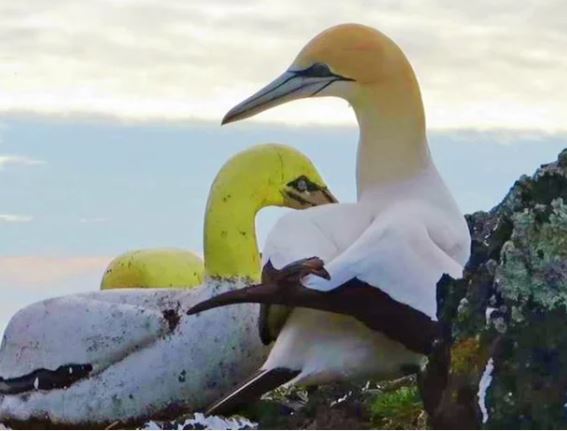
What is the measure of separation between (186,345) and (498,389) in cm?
409

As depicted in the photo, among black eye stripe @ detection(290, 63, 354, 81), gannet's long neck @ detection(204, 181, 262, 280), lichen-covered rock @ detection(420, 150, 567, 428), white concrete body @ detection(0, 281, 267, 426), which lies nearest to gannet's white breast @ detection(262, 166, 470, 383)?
black eye stripe @ detection(290, 63, 354, 81)

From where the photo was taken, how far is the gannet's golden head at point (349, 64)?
7.47 meters

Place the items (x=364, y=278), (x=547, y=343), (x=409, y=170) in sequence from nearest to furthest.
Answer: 1. (x=547, y=343)
2. (x=364, y=278)
3. (x=409, y=170)

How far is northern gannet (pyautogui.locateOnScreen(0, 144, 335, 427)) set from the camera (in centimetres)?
802

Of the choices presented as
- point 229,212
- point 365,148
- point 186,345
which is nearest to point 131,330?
point 186,345

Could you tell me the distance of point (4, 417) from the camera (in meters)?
8.48

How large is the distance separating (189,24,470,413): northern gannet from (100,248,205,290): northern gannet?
1.92 metres

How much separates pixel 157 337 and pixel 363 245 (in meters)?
1.90

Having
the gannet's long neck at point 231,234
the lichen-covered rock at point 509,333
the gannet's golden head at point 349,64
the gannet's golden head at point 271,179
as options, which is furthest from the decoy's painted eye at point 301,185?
the lichen-covered rock at point 509,333

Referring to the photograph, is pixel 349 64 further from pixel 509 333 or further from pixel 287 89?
pixel 509 333

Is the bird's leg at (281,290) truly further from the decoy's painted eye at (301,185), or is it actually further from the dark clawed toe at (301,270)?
the decoy's painted eye at (301,185)

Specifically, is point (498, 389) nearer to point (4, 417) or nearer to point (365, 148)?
point (365, 148)

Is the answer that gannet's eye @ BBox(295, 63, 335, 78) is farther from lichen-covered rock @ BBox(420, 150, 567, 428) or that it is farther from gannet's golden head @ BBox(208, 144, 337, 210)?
lichen-covered rock @ BBox(420, 150, 567, 428)

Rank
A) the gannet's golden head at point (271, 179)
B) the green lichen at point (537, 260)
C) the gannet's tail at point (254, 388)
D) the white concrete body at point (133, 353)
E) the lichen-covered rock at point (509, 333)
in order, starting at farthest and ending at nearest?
1. the gannet's golden head at point (271, 179)
2. the white concrete body at point (133, 353)
3. the gannet's tail at point (254, 388)
4. the green lichen at point (537, 260)
5. the lichen-covered rock at point (509, 333)
